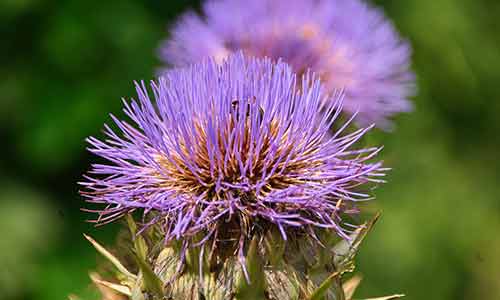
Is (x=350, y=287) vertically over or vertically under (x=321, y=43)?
under

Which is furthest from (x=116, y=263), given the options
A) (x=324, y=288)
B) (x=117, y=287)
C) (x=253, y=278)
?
(x=324, y=288)

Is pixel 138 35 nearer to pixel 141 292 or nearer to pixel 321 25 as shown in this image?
pixel 321 25

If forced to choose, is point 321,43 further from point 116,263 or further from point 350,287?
point 116,263

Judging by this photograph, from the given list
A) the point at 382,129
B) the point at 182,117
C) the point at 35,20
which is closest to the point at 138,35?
the point at 35,20

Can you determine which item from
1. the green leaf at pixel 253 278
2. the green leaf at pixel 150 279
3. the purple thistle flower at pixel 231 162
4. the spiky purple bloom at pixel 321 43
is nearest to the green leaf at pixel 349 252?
the purple thistle flower at pixel 231 162

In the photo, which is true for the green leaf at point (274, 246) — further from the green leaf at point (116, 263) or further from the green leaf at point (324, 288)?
the green leaf at point (116, 263)
